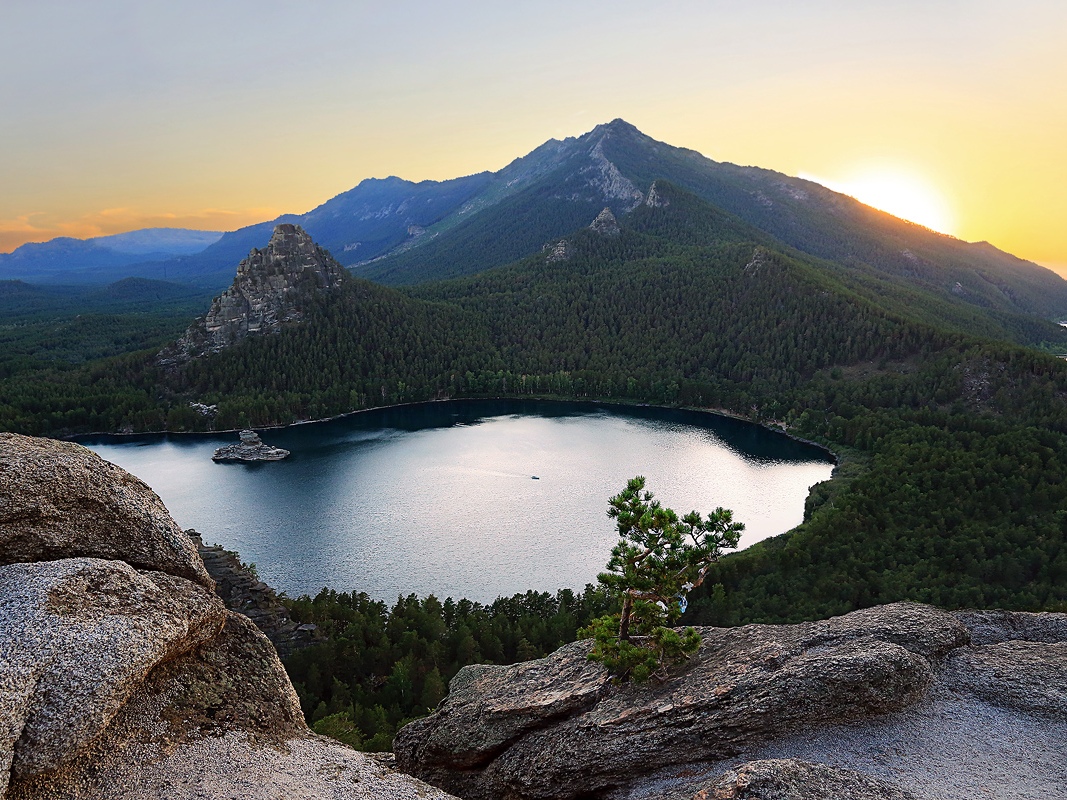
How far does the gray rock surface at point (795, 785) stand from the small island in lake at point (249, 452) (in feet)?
371

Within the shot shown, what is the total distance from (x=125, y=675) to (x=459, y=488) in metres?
83.4

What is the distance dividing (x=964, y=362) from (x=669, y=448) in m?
66.4

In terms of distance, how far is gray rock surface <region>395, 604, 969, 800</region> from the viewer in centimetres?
1669

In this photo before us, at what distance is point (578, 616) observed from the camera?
55.4 meters

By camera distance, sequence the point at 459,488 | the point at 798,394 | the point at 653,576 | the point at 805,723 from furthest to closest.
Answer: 1. the point at 798,394
2. the point at 459,488
3. the point at 653,576
4. the point at 805,723

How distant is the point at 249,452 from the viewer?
11456cm

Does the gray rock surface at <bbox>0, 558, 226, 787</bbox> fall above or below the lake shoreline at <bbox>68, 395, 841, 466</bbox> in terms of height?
above

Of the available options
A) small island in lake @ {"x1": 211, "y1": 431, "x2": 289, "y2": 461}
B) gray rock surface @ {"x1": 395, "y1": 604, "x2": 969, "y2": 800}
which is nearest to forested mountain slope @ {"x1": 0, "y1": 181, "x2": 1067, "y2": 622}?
small island in lake @ {"x1": 211, "y1": 431, "x2": 289, "y2": 461}

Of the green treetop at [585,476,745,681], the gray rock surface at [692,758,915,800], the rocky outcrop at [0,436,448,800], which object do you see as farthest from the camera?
the green treetop at [585,476,745,681]

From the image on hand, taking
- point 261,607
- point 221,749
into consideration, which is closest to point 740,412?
point 261,607

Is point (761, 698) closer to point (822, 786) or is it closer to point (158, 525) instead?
point (822, 786)

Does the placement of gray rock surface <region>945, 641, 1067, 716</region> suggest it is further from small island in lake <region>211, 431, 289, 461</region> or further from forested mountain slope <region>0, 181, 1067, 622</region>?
small island in lake <region>211, 431, 289, 461</region>

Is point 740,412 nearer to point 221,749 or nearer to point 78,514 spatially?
point 221,749

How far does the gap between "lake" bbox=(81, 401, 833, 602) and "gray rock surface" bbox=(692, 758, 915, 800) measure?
52754 mm
